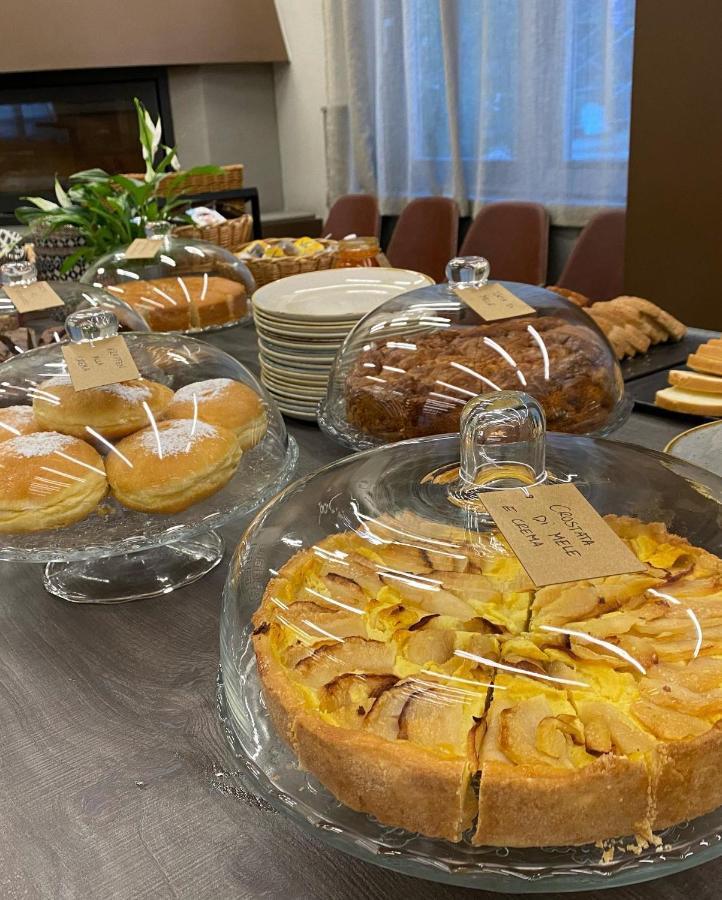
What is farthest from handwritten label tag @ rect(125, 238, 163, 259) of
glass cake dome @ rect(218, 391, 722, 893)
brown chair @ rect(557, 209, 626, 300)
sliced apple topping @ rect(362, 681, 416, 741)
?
brown chair @ rect(557, 209, 626, 300)

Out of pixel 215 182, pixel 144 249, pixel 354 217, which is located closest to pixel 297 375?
pixel 144 249

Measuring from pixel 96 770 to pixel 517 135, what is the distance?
3.45 metres

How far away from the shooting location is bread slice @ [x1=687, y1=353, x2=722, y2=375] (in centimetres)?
129

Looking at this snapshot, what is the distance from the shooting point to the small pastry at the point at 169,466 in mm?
845

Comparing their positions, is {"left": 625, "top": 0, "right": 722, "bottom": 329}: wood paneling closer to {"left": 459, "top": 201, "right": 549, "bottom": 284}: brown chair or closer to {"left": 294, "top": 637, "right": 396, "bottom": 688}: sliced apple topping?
{"left": 459, "top": 201, "right": 549, "bottom": 284}: brown chair

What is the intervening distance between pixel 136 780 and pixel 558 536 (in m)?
0.37

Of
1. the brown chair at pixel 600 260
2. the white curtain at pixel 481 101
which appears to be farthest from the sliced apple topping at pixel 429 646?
the white curtain at pixel 481 101

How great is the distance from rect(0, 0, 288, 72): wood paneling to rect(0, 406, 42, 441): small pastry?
4.15 metres

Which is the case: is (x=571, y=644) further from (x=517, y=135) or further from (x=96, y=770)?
(x=517, y=135)

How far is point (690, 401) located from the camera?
123cm

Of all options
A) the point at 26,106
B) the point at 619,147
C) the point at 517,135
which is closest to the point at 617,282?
the point at 619,147

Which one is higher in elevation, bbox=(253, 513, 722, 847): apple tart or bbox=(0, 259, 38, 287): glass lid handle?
bbox=(0, 259, 38, 287): glass lid handle

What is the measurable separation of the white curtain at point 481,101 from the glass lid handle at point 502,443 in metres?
2.88

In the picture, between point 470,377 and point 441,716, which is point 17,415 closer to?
point 470,377
